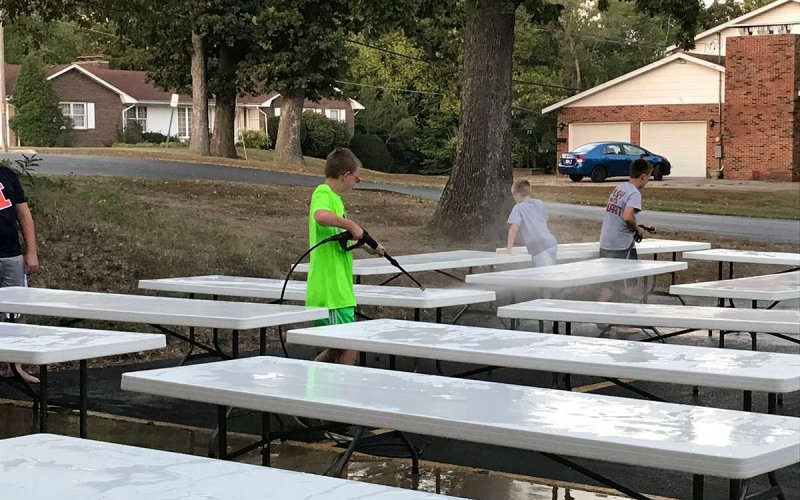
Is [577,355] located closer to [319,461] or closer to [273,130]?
[319,461]

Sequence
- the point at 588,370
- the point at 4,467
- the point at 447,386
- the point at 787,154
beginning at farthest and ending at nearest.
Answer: the point at 787,154
the point at 588,370
the point at 447,386
the point at 4,467

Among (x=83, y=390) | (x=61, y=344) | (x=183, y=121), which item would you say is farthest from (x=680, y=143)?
(x=61, y=344)

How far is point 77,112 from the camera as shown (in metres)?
66.2

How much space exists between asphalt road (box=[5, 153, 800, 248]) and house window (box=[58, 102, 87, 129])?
33.4 meters

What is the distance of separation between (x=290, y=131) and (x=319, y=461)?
118 feet

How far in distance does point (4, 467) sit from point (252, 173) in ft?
92.5

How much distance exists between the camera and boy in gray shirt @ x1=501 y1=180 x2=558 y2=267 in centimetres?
1279

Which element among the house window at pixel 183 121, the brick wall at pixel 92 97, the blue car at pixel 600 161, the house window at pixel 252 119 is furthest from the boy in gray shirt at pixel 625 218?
the house window at pixel 252 119

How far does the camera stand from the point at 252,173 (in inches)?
1264

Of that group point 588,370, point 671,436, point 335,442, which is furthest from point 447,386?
point 335,442

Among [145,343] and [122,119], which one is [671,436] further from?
[122,119]

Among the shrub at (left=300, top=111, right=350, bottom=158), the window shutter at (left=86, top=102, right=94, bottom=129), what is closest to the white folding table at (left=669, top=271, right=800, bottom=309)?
the shrub at (left=300, top=111, right=350, bottom=158)

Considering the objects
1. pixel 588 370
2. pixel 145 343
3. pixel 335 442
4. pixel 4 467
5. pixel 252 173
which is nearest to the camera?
pixel 4 467

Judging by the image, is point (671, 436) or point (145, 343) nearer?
point (671, 436)
